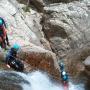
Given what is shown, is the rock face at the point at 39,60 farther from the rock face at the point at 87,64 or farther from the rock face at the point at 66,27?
the rock face at the point at 66,27

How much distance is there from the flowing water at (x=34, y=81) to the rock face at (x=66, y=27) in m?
3.82

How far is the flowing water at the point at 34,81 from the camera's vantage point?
43.7 ft

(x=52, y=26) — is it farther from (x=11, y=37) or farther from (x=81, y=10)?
(x=11, y=37)

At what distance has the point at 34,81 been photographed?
Result: 596 inches

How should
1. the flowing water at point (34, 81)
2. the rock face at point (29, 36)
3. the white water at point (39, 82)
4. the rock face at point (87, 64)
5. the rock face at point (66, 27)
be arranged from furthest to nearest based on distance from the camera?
the rock face at point (66, 27) < the rock face at point (87, 64) < the rock face at point (29, 36) < the white water at point (39, 82) < the flowing water at point (34, 81)

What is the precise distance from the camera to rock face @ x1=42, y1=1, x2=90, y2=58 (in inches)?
855

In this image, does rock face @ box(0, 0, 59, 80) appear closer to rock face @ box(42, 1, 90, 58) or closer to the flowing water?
the flowing water

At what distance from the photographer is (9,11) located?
66.0 feet

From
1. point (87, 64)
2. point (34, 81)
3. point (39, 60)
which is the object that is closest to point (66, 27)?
point (87, 64)

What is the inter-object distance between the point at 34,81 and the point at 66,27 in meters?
7.36

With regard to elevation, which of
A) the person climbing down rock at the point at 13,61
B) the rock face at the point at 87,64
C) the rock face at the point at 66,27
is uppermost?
the person climbing down rock at the point at 13,61

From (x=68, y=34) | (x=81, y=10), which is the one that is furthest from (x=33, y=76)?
(x=81, y=10)

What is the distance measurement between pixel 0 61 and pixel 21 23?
5408 mm

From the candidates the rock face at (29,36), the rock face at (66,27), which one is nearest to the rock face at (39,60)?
the rock face at (29,36)
